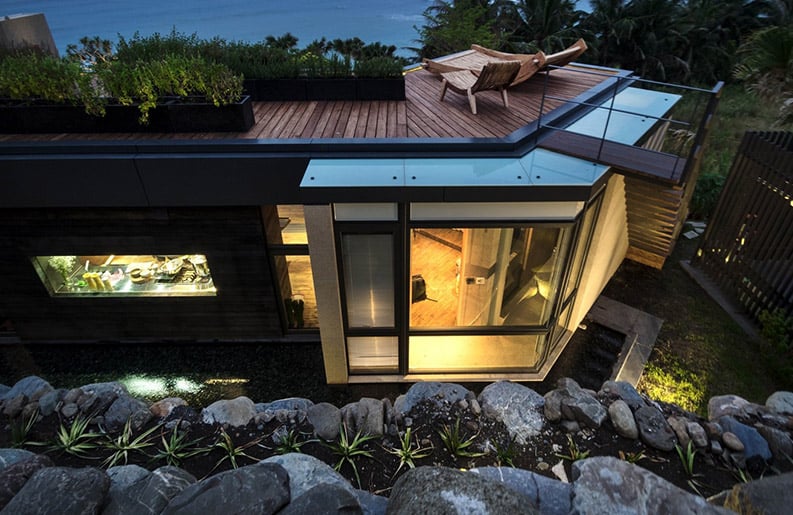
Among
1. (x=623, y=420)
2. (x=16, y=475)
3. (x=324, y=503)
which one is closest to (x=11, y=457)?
(x=16, y=475)

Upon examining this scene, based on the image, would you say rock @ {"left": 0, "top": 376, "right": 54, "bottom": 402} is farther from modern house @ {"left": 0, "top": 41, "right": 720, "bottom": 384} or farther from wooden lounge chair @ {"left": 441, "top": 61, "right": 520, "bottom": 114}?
wooden lounge chair @ {"left": 441, "top": 61, "right": 520, "bottom": 114}

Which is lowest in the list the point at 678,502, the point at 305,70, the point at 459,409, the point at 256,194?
the point at 459,409

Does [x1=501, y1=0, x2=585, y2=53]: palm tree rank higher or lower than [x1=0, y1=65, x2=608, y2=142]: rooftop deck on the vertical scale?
higher

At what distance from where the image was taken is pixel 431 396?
4250mm

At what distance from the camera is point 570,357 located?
6.37 m

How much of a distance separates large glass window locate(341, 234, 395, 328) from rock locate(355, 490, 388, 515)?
245 cm

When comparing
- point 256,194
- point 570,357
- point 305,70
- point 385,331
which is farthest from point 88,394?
point 570,357

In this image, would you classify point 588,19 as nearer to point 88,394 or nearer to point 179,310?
point 179,310

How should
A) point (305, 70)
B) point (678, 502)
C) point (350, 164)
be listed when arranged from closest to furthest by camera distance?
point (678, 502) < point (350, 164) < point (305, 70)

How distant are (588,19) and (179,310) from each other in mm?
19086

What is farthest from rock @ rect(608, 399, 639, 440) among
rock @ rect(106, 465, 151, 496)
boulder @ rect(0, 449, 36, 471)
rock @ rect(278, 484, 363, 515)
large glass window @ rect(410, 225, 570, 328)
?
boulder @ rect(0, 449, 36, 471)

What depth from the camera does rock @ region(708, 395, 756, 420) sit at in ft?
13.6

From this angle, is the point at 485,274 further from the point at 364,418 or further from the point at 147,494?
the point at 147,494

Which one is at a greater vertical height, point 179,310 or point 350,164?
point 350,164
